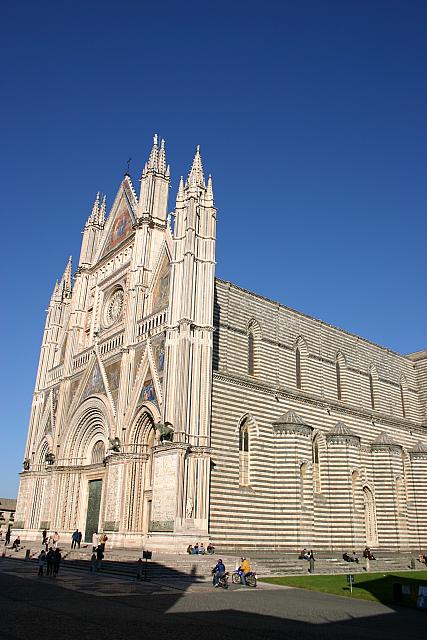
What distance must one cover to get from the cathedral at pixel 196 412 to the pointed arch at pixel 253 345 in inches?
3.3

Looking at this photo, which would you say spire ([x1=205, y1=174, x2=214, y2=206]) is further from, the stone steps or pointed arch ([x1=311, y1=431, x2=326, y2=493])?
the stone steps

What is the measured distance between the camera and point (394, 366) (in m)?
42.6

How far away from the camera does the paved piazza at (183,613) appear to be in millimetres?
→ 10016

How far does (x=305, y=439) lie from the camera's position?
30.5 m

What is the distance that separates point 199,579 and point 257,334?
1595cm

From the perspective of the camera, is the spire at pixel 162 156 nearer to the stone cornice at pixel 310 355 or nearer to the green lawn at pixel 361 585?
the stone cornice at pixel 310 355

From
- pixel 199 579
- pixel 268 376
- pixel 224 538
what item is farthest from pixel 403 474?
pixel 199 579

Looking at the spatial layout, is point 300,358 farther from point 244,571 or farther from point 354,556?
point 244,571

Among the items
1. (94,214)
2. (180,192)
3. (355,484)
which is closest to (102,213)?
(94,214)

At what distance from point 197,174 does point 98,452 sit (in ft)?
54.9

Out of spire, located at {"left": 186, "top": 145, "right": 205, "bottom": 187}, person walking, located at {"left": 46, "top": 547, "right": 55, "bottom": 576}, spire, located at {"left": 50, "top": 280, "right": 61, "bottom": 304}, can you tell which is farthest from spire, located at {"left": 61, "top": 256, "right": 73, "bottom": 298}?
person walking, located at {"left": 46, "top": 547, "right": 55, "bottom": 576}

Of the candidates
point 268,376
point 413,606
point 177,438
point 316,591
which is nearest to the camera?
point 413,606

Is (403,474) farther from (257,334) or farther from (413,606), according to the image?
(413,606)

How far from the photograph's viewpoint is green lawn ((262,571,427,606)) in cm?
→ 1670
